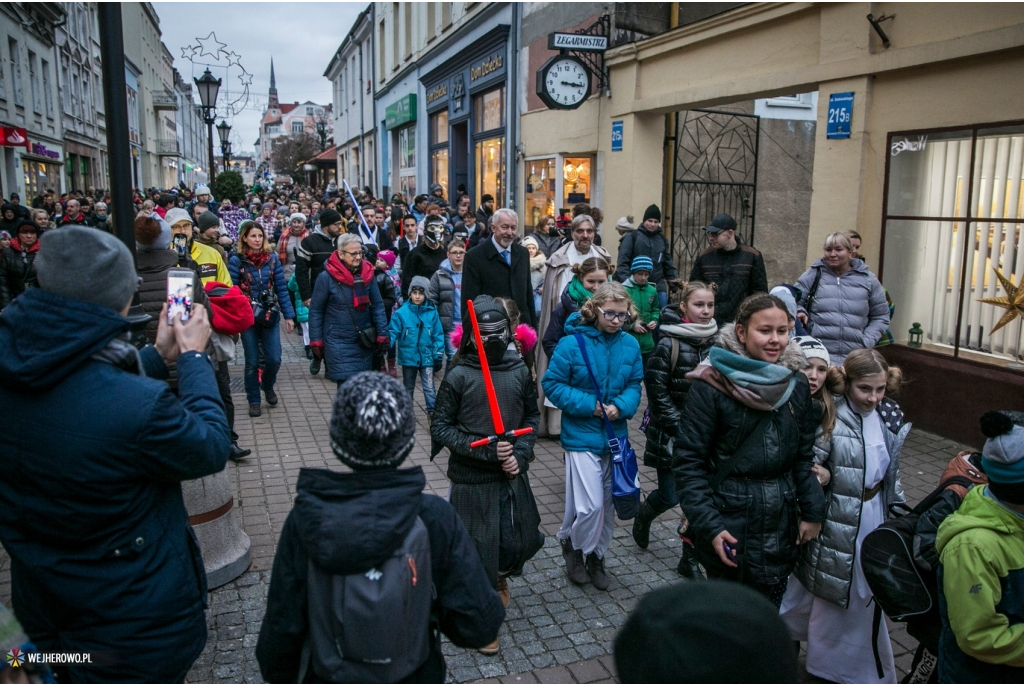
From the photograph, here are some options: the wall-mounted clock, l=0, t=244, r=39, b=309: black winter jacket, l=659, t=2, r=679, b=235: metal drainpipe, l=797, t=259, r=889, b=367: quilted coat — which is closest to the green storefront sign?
the wall-mounted clock

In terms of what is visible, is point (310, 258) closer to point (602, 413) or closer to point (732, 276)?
point (732, 276)

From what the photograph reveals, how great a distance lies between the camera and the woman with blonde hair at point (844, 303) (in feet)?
21.9

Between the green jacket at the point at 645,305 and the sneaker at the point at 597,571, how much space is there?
2.85 metres

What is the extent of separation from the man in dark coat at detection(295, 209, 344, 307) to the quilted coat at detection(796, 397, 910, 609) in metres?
7.11

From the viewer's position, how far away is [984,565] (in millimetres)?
2512

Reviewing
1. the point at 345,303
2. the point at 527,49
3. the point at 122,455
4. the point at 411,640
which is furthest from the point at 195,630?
the point at 527,49

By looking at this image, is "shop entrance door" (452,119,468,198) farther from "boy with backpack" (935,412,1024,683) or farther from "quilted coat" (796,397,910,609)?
"boy with backpack" (935,412,1024,683)

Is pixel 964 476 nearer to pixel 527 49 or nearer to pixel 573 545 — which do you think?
pixel 573 545

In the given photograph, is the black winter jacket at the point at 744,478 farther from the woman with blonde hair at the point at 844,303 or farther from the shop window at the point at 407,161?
the shop window at the point at 407,161

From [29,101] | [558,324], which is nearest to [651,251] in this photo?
[558,324]

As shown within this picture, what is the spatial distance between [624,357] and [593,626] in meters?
1.58

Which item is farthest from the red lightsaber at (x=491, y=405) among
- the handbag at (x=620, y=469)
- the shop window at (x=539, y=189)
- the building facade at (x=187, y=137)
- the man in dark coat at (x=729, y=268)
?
the building facade at (x=187, y=137)

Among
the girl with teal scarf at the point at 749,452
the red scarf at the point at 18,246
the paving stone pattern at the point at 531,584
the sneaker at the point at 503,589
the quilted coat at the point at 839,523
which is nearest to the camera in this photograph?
the girl with teal scarf at the point at 749,452

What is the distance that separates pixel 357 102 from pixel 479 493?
36.7m
